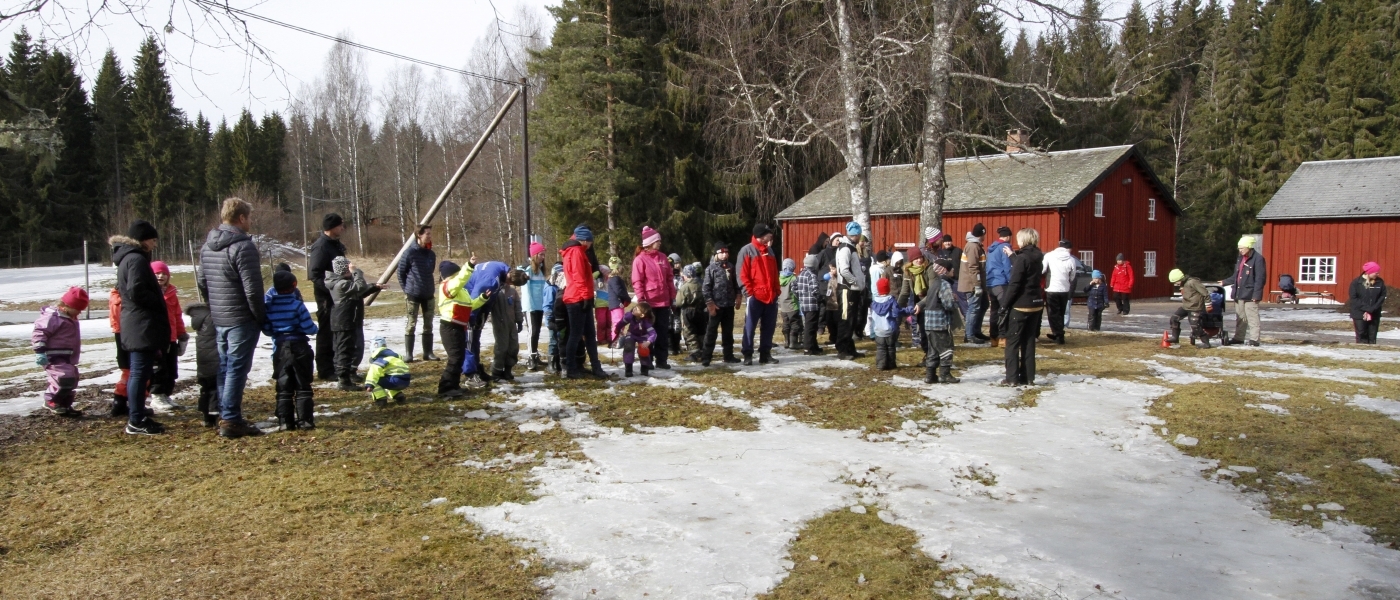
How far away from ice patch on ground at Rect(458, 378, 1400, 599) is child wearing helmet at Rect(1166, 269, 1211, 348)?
659 cm

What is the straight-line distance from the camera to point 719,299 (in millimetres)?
10445

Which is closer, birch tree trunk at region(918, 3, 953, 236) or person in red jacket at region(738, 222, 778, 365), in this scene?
person in red jacket at region(738, 222, 778, 365)

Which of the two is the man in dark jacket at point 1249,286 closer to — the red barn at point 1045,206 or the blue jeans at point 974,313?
the blue jeans at point 974,313

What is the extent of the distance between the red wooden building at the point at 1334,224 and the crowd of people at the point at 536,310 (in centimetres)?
2063

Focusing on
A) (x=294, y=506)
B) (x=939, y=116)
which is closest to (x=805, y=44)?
(x=939, y=116)

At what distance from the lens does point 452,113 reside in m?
51.0

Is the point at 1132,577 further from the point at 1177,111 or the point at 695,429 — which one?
the point at 1177,111

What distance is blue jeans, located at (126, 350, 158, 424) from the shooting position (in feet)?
22.5

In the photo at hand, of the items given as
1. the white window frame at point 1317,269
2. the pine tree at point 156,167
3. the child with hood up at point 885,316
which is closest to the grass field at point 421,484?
the child with hood up at point 885,316

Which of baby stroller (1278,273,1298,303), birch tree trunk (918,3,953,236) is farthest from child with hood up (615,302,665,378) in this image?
baby stroller (1278,273,1298,303)

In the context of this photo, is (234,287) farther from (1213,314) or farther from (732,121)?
(732,121)

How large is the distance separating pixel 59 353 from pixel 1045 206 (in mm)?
28138

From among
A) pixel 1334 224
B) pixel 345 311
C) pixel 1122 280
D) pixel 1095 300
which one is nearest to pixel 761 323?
pixel 345 311

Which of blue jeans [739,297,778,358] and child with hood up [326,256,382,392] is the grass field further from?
blue jeans [739,297,778,358]
